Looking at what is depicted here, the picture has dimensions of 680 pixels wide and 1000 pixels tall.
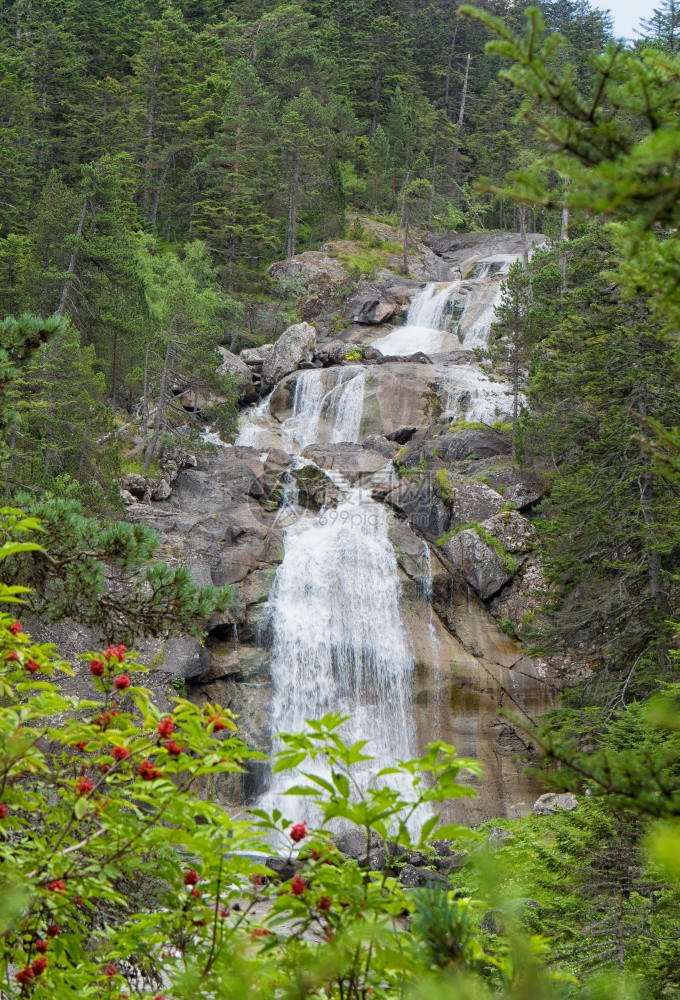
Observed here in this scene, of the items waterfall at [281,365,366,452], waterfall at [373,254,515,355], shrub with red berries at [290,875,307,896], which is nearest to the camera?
shrub with red berries at [290,875,307,896]

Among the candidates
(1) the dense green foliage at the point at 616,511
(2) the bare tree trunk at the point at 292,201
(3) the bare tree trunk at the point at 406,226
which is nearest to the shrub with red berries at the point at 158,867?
(1) the dense green foliage at the point at 616,511

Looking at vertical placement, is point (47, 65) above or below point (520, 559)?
above

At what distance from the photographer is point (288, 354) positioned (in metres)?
37.3

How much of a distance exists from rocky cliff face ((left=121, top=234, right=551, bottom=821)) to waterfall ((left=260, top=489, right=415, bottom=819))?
0.04 m

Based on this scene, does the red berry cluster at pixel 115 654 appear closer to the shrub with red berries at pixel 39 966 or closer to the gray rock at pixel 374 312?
the shrub with red berries at pixel 39 966

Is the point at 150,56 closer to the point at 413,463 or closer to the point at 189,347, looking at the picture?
the point at 189,347

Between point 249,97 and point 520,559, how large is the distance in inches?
1399

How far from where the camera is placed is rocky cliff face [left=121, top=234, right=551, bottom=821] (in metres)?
21.7

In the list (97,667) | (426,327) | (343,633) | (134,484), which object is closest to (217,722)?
(97,667)

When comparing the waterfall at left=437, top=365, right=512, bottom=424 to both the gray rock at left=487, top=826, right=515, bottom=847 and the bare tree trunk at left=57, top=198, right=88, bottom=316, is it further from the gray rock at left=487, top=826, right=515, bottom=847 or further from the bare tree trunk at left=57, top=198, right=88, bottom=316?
the gray rock at left=487, top=826, right=515, bottom=847

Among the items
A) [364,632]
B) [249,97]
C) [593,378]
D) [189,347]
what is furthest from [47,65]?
[593,378]

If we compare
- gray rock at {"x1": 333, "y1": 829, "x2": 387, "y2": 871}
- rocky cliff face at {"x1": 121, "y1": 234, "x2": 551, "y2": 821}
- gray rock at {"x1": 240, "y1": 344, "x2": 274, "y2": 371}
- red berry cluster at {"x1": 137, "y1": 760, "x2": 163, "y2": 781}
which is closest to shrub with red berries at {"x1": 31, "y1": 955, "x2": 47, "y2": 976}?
red berry cluster at {"x1": 137, "y1": 760, "x2": 163, "y2": 781}

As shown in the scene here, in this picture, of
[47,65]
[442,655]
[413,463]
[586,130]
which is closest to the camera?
[586,130]

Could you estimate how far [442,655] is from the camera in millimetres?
22891
